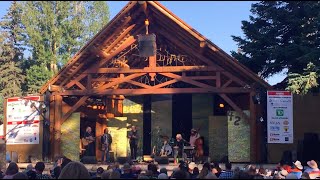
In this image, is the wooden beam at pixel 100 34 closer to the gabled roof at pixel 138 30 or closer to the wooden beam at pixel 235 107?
the gabled roof at pixel 138 30

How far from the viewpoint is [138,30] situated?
62.7 ft

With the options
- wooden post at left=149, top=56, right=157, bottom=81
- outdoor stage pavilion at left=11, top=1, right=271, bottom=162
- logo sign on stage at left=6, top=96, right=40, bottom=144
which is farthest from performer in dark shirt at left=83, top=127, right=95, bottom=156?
wooden post at left=149, top=56, right=157, bottom=81

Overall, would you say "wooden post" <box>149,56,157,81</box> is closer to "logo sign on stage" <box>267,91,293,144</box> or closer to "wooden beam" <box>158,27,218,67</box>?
"wooden beam" <box>158,27,218,67</box>

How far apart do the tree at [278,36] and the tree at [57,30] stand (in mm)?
8280

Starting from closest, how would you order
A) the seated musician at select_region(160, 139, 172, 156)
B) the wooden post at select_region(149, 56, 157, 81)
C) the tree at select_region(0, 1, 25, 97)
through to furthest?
the wooden post at select_region(149, 56, 157, 81)
the seated musician at select_region(160, 139, 172, 156)
the tree at select_region(0, 1, 25, 97)

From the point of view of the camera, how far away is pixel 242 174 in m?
7.57

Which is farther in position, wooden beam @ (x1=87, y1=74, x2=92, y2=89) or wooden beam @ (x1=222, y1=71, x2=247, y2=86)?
wooden beam @ (x1=87, y1=74, x2=92, y2=89)

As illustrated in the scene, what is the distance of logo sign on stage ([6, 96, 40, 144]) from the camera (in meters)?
19.6

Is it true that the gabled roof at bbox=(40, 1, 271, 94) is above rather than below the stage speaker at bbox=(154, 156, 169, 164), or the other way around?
above

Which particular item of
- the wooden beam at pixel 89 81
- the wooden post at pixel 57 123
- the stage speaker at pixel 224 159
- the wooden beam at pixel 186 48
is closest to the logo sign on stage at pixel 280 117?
the stage speaker at pixel 224 159

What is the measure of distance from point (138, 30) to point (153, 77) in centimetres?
187

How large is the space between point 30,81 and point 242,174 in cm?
2890

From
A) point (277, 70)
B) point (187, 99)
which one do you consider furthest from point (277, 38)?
point (187, 99)

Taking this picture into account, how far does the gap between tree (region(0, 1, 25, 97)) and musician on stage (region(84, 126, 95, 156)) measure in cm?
1229
